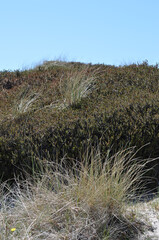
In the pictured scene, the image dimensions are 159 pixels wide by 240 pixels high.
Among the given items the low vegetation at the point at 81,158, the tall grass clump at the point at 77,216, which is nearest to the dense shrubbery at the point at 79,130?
the low vegetation at the point at 81,158

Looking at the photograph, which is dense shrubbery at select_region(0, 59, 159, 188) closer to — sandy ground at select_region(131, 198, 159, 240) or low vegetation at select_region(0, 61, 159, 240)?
low vegetation at select_region(0, 61, 159, 240)

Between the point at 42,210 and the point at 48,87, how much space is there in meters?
7.09

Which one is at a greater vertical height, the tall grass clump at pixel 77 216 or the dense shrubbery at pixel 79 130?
the dense shrubbery at pixel 79 130

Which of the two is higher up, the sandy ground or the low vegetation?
the low vegetation

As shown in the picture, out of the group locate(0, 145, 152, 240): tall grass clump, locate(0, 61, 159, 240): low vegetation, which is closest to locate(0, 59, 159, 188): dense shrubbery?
locate(0, 61, 159, 240): low vegetation

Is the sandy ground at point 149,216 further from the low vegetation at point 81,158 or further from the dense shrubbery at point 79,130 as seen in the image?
the dense shrubbery at point 79,130

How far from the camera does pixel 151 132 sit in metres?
6.76

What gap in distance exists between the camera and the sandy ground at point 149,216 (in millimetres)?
5132

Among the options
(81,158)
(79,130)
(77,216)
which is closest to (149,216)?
(77,216)

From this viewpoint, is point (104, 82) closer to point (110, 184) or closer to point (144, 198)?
point (144, 198)

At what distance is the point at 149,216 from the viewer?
5.52 metres

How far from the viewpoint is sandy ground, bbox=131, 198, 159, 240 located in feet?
16.8

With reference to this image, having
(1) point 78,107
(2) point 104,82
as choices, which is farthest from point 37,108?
(2) point 104,82

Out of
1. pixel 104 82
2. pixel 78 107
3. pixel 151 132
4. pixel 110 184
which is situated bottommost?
pixel 110 184
